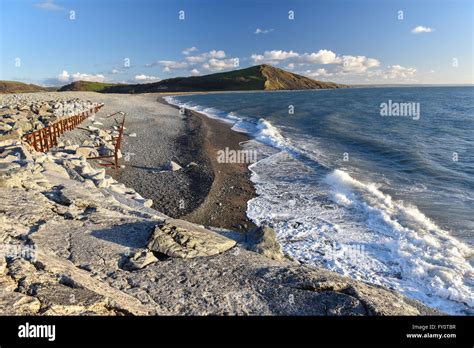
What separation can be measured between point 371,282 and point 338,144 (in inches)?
857

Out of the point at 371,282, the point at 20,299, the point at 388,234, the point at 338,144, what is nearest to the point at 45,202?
the point at 20,299

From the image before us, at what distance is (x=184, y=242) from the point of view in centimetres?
777

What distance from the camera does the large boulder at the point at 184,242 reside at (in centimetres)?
752

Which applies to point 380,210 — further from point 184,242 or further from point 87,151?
point 87,151

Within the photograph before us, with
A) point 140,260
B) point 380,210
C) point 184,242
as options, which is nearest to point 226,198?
point 380,210

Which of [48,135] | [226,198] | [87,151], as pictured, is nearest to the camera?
[226,198]

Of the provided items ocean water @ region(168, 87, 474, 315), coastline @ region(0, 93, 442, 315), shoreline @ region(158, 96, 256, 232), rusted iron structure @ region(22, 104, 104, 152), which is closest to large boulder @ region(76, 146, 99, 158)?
rusted iron structure @ region(22, 104, 104, 152)

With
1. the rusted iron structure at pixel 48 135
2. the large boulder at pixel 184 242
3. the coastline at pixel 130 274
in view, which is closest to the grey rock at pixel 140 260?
the coastline at pixel 130 274

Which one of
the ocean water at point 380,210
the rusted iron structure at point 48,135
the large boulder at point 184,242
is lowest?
the ocean water at point 380,210

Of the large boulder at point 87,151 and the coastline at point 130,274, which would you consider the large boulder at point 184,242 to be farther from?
the large boulder at point 87,151

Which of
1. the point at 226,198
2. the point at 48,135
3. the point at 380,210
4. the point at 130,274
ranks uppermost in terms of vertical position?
the point at 48,135

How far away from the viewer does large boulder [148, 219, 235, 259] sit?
752 cm

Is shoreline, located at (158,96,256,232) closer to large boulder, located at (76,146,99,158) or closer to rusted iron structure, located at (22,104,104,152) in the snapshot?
large boulder, located at (76,146,99,158)
